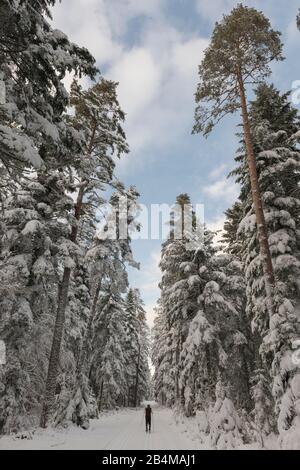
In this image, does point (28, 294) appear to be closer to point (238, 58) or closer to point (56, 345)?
point (56, 345)

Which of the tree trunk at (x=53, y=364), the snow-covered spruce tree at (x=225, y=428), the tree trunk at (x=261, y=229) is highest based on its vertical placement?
the tree trunk at (x=261, y=229)

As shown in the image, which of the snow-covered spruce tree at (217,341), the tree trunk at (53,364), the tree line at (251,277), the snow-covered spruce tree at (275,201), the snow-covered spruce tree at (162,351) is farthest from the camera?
the snow-covered spruce tree at (162,351)

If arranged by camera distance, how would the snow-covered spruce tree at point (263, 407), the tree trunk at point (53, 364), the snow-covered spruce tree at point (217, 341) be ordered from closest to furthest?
1. the snow-covered spruce tree at point (263, 407)
2. the tree trunk at point (53, 364)
3. the snow-covered spruce tree at point (217, 341)

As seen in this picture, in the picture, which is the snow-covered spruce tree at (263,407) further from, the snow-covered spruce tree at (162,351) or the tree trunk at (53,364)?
the snow-covered spruce tree at (162,351)

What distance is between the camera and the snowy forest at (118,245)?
29.5 ft

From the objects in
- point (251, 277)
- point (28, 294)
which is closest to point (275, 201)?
point (251, 277)

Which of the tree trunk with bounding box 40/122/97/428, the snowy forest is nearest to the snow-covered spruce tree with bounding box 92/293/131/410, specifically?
the snowy forest

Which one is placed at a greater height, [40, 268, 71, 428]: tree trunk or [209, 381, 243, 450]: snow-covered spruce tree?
[40, 268, 71, 428]: tree trunk

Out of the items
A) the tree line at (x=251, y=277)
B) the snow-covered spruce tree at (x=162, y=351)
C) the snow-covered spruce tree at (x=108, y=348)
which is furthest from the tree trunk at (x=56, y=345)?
the snow-covered spruce tree at (x=162, y=351)

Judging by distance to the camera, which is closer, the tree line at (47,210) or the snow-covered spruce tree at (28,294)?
the tree line at (47,210)

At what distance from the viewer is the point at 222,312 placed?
2028 cm

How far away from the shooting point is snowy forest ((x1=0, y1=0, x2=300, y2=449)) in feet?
29.5

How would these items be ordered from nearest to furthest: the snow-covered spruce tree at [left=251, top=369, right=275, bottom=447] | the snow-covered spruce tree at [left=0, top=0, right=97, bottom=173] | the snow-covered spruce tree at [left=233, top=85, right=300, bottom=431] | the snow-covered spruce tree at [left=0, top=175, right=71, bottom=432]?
the snow-covered spruce tree at [left=0, top=0, right=97, bottom=173]
the snow-covered spruce tree at [left=251, top=369, right=275, bottom=447]
the snow-covered spruce tree at [left=233, top=85, right=300, bottom=431]
the snow-covered spruce tree at [left=0, top=175, right=71, bottom=432]

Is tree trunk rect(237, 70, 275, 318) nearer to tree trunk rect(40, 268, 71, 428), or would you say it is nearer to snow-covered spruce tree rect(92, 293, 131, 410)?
tree trunk rect(40, 268, 71, 428)
